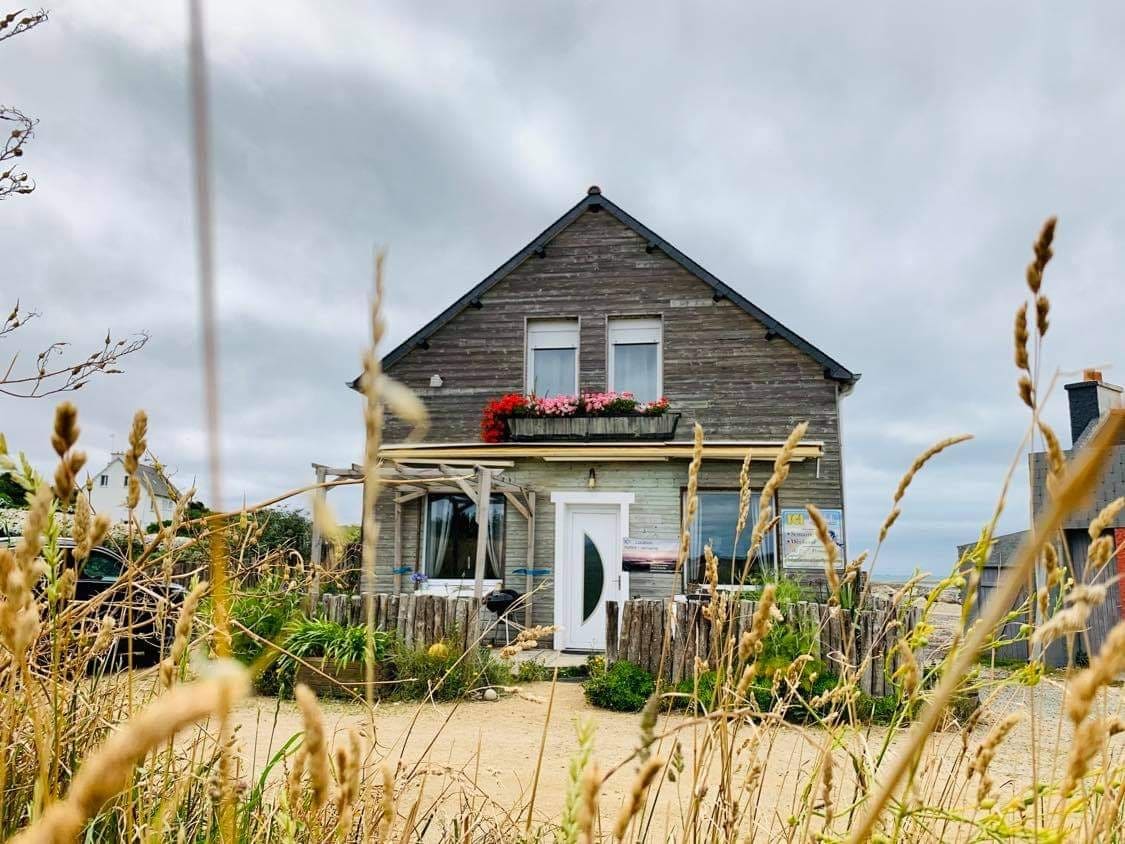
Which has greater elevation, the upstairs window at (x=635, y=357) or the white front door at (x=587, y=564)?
the upstairs window at (x=635, y=357)

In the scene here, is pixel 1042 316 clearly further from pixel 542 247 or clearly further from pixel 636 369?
pixel 542 247

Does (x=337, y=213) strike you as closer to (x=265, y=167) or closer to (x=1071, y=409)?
(x=265, y=167)

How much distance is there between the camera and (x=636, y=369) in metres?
14.1

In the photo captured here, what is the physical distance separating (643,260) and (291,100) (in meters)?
14.0

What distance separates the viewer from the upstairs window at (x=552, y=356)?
47.0ft

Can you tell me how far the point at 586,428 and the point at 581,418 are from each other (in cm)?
18

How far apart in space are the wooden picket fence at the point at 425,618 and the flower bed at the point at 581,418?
14.9 feet

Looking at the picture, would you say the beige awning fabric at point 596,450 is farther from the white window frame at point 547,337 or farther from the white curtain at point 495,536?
the white window frame at point 547,337

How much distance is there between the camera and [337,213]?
65cm

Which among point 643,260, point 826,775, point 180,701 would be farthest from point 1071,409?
point 180,701

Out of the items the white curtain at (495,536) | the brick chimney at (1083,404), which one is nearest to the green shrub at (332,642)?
the white curtain at (495,536)

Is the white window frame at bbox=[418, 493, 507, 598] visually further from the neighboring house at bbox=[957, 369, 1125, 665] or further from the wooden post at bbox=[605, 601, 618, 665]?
the neighboring house at bbox=[957, 369, 1125, 665]

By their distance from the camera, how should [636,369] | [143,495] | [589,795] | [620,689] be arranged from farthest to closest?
[636,369], [620,689], [143,495], [589,795]

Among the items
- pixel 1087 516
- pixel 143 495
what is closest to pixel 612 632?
pixel 143 495
